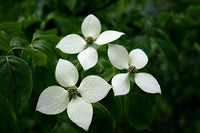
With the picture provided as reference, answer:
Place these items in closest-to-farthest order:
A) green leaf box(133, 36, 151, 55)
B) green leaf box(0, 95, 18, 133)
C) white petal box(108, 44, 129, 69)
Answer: green leaf box(0, 95, 18, 133) → white petal box(108, 44, 129, 69) → green leaf box(133, 36, 151, 55)

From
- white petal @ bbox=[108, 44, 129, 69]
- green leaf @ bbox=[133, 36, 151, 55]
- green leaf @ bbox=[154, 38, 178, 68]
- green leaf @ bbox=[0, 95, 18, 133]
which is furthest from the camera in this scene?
green leaf @ bbox=[154, 38, 178, 68]

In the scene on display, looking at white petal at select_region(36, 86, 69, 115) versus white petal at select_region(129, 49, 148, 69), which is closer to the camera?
white petal at select_region(36, 86, 69, 115)

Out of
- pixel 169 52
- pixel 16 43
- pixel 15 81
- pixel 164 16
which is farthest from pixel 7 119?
pixel 164 16

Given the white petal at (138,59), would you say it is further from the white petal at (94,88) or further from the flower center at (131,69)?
the white petal at (94,88)

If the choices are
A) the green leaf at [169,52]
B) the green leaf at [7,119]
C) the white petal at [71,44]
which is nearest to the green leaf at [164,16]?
the green leaf at [169,52]

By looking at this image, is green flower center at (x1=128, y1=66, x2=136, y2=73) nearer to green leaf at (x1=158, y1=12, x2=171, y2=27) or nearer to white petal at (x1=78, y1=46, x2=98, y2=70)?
white petal at (x1=78, y1=46, x2=98, y2=70)

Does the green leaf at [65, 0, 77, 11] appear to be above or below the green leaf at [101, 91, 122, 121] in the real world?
above

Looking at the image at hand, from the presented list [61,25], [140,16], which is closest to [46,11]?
[61,25]

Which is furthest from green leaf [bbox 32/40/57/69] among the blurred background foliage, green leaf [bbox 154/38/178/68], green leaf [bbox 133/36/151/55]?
green leaf [bbox 154/38/178/68]
